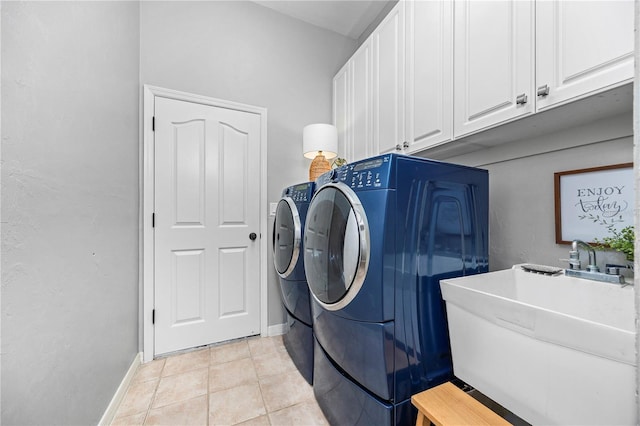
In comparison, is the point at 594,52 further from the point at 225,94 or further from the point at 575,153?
the point at 225,94

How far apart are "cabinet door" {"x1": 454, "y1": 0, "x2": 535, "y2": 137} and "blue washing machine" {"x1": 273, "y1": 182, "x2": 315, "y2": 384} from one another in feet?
3.17

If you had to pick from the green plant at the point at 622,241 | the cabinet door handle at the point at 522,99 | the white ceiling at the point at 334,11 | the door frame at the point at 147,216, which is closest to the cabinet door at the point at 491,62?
the cabinet door handle at the point at 522,99

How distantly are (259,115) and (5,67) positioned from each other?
1720 mm

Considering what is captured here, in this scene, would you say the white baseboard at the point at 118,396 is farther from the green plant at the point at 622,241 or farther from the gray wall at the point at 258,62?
the green plant at the point at 622,241

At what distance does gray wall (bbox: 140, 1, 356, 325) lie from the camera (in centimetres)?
203

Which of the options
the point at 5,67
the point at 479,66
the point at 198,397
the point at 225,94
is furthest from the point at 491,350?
the point at 225,94

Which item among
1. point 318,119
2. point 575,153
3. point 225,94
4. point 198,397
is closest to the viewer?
point 575,153

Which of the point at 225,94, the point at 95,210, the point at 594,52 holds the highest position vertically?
the point at 225,94

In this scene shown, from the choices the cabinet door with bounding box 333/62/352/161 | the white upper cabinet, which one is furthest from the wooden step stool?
the cabinet door with bounding box 333/62/352/161

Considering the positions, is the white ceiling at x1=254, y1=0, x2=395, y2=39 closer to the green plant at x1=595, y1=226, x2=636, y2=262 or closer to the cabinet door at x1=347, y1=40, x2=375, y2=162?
the cabinet door at x1=347, y1=40, x2=375, y2=162

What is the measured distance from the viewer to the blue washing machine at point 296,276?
1.64 metres

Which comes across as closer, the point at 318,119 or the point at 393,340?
the point at 393,340

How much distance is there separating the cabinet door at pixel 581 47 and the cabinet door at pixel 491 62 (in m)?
0.05

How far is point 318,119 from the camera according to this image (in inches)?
102
